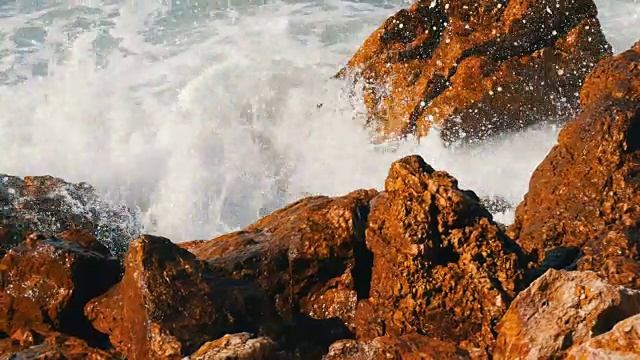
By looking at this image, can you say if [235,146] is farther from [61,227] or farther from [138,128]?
[61,227]

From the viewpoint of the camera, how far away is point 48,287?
463 centimetres

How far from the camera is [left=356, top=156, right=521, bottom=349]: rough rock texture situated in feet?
13.4

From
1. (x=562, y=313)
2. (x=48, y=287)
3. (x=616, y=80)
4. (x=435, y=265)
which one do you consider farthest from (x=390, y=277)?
(x=616, y=80)

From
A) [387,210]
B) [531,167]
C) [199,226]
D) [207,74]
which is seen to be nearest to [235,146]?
[199,226]

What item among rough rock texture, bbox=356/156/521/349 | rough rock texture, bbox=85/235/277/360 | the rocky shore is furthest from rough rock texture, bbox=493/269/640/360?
rough rock texture, bbox=85/235/277/360

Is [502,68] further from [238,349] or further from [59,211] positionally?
[238,349]

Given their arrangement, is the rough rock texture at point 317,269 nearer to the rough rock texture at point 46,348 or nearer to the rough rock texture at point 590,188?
the rough rock texture at point 46,348

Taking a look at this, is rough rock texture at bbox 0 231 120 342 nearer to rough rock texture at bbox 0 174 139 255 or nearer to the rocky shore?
the rocky shore

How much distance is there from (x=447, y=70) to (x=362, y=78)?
1654mm

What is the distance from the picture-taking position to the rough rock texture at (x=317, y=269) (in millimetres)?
4441

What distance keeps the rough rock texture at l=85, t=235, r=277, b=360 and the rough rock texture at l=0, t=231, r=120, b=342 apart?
0.52m

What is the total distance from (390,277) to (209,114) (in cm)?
974

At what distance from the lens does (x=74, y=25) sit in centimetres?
2003

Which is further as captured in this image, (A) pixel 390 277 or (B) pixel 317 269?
(B) pixel 317 269
